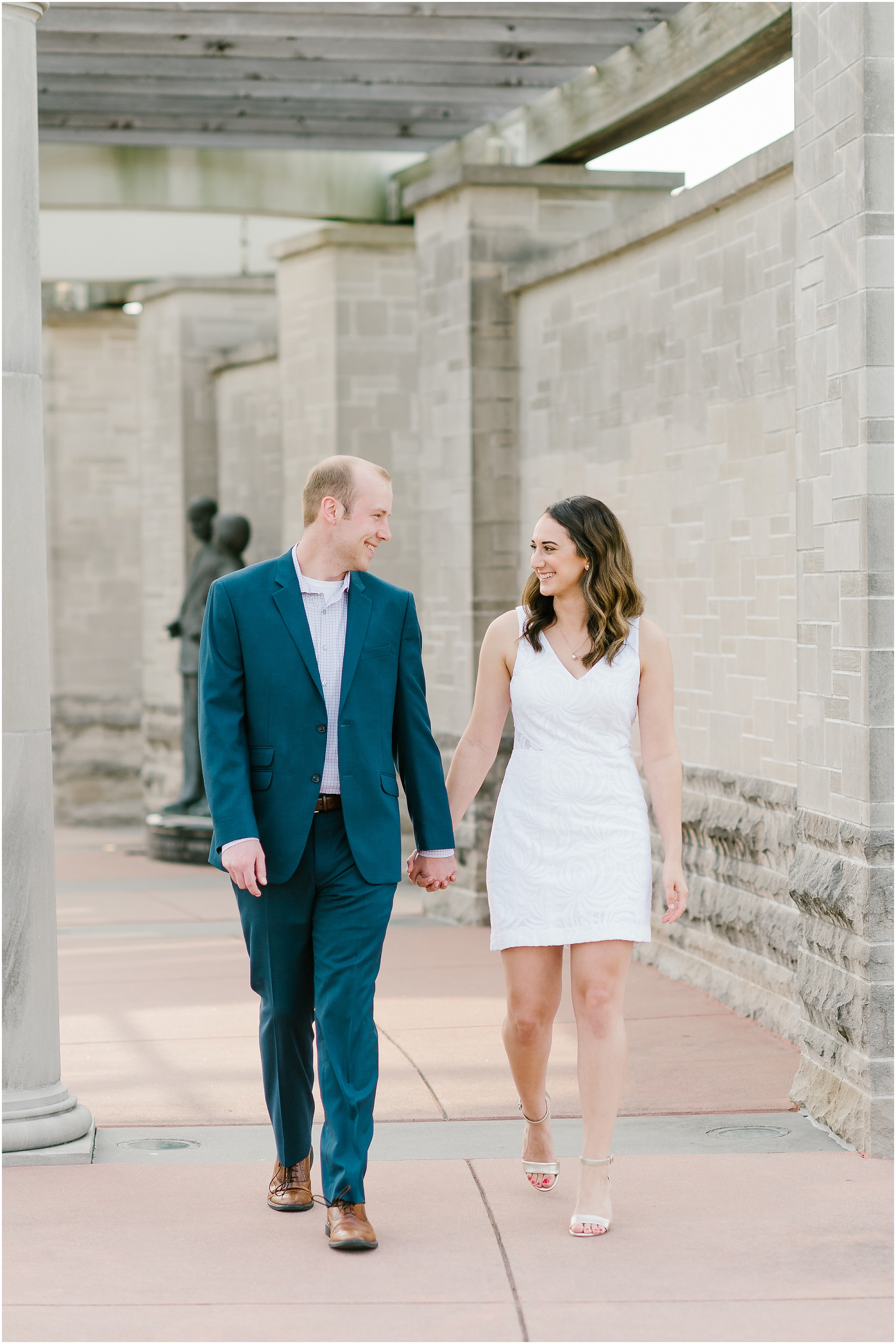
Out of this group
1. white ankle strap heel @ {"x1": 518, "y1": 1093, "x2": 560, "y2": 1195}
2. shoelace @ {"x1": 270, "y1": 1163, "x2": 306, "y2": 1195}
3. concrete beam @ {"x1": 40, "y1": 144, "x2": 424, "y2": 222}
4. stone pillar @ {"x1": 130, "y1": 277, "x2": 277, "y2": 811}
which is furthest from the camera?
stone pillar @ {"x1": 130, "y1": 277, "x2": 277, "y2": 811}

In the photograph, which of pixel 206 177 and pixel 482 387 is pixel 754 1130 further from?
pixel 206 177

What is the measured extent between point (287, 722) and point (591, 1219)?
1416 mm

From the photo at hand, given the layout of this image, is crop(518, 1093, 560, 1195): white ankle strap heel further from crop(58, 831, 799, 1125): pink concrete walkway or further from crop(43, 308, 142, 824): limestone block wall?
crop(43, 308, 142, 824): limestone block wall

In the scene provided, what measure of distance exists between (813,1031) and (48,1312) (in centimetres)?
255

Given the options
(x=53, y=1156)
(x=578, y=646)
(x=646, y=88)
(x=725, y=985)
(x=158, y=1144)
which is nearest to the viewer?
(x=578, y=646)

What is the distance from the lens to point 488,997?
756 centimetres

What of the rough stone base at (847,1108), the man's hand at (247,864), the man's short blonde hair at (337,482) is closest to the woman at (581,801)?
the man's short blonde hair at (337,482)

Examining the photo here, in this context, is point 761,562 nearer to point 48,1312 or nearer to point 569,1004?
point 569,1004

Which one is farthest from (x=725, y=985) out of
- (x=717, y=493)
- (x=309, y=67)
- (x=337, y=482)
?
(x=309, y=67)

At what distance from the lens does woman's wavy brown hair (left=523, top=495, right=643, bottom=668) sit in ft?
14.5

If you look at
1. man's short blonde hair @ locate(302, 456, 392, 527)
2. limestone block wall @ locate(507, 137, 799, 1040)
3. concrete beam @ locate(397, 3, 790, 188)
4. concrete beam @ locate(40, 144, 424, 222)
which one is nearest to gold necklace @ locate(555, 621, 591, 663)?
man's short blonde hair @ locate(302, 456, 392, 527)

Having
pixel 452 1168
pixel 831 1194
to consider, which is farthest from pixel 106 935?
pixel 831 1194

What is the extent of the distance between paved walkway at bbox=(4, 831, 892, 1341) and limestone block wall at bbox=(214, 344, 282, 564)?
28.7 ft

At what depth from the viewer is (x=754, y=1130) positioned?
5.35 m
